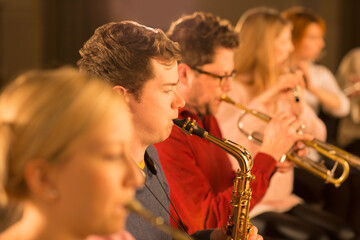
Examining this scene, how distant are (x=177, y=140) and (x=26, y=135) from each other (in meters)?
0.86

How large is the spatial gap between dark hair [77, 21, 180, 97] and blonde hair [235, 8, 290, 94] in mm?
1526

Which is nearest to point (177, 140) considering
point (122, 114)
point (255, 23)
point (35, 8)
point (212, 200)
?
point (212, 200)

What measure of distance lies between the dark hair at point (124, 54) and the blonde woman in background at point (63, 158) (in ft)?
1.46

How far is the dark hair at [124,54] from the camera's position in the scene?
3.95 ft

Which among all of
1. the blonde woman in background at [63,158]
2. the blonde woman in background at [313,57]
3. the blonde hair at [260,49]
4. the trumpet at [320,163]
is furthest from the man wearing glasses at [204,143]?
the blonde woman in background at [313,57]

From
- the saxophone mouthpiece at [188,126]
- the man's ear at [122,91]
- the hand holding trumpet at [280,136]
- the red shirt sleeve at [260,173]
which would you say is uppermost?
the man's ear at [122,91]

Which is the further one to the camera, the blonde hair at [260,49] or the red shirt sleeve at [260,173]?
the blonde hair at [260,49]

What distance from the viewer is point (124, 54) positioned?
1211mm

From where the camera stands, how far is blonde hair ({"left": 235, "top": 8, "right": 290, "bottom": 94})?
8.95 ft

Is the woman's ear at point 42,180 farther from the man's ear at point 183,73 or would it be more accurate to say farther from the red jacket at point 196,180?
the man's ear at point 183,73

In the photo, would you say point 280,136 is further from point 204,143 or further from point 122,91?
point 122,91

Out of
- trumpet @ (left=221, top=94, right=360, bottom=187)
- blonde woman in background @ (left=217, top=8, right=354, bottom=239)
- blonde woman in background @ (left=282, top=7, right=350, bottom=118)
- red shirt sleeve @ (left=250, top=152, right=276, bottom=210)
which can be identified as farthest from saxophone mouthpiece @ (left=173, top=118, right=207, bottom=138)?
blonde woman in background @ (left=282, top=7, right=350, bottom=118)

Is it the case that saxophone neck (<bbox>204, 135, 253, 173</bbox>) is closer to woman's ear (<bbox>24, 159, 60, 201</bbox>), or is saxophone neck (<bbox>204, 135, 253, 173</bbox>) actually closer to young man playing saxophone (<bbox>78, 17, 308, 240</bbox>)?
young man playing saxophone (<bbox>78, 17, 308, 240</bbox>)

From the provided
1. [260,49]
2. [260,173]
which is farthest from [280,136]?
[260,49]
